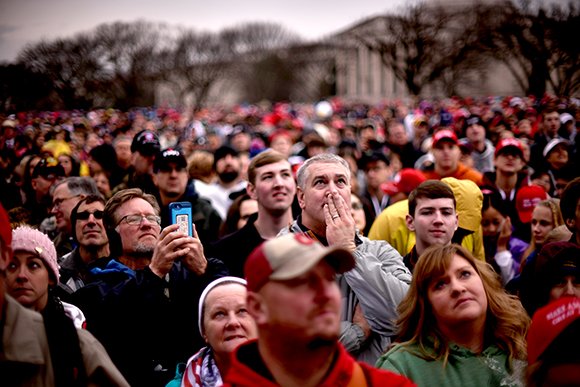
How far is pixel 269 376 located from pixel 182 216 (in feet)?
6.30

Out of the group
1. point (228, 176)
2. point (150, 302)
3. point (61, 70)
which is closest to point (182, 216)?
point (150, 302)

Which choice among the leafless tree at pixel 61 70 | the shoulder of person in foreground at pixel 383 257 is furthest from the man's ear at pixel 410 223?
the leafless tree at pixel 61 70

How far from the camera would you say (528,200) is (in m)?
7.46

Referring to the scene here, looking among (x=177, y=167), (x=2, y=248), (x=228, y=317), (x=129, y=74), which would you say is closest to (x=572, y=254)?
(x=228, y=317)

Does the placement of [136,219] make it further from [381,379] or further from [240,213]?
[381,379]

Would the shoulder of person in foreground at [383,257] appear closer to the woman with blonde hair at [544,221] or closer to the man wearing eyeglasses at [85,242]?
the man wearing eyeglasses at [85,242]

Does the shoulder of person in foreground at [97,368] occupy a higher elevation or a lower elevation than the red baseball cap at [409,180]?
higher

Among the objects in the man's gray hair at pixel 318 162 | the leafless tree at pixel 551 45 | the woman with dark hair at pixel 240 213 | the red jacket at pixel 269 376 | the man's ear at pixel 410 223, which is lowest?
the woman with dark hair at pixel 240 213

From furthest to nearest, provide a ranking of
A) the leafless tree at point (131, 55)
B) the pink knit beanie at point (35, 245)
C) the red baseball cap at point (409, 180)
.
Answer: the leafless tree at point (131, 55) < the red baseball cap at point (409, 180) < the pink knit beanie at point (35, 245)

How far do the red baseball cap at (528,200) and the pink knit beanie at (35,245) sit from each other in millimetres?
5442

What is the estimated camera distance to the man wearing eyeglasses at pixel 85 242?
5129 mm

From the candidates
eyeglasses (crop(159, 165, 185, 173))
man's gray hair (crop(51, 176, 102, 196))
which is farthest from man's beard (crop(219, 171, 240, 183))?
man's gray hair (crop(51, 176, 102, 196))

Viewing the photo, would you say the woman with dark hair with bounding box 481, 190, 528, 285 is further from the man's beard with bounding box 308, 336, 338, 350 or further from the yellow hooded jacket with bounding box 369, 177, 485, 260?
the man's beard with bounding box 308, 336, 338, 350

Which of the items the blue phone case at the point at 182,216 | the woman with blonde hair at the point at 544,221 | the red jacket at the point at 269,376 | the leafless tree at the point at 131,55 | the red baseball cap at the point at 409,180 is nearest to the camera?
the red jacket at the point at 269,376
